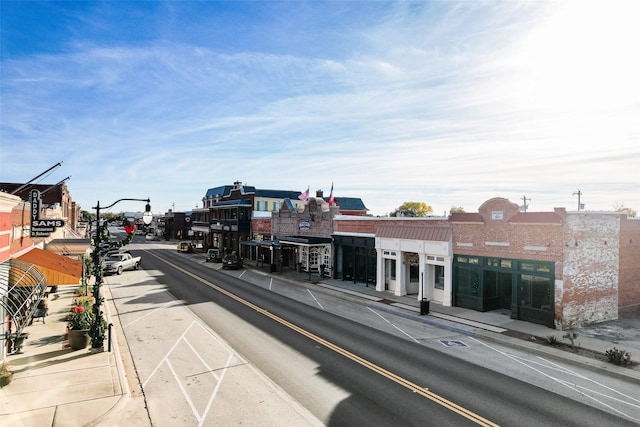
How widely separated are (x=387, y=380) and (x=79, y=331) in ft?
38.4

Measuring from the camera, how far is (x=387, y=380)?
12.4 meters

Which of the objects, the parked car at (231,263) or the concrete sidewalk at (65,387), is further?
the parked car at (231,263)

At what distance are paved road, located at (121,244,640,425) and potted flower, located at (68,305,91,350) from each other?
369 centimetres

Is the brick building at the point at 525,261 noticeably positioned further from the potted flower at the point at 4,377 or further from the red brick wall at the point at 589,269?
the potted flower at the point at 4,377

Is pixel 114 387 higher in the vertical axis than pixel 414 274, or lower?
lower

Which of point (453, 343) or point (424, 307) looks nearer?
Result: point (453, 343)

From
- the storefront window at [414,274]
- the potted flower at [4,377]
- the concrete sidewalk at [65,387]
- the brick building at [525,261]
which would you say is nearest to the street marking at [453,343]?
the brick building at [525,261]

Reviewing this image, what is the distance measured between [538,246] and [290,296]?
1560 centimetres

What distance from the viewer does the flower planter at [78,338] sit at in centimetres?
1491

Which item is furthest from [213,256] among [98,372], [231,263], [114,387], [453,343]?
[114,387]

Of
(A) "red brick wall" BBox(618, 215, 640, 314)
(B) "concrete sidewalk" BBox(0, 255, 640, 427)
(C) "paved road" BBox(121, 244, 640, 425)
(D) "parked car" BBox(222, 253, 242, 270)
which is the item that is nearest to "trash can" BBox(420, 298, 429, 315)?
(B) "concrete sidewalk" BBox(0, 255, 640, 427)

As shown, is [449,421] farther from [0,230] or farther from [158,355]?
[0,230]

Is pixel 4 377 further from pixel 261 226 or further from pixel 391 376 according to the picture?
pixel 261 226

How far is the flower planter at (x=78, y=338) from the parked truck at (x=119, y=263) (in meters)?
24.3
